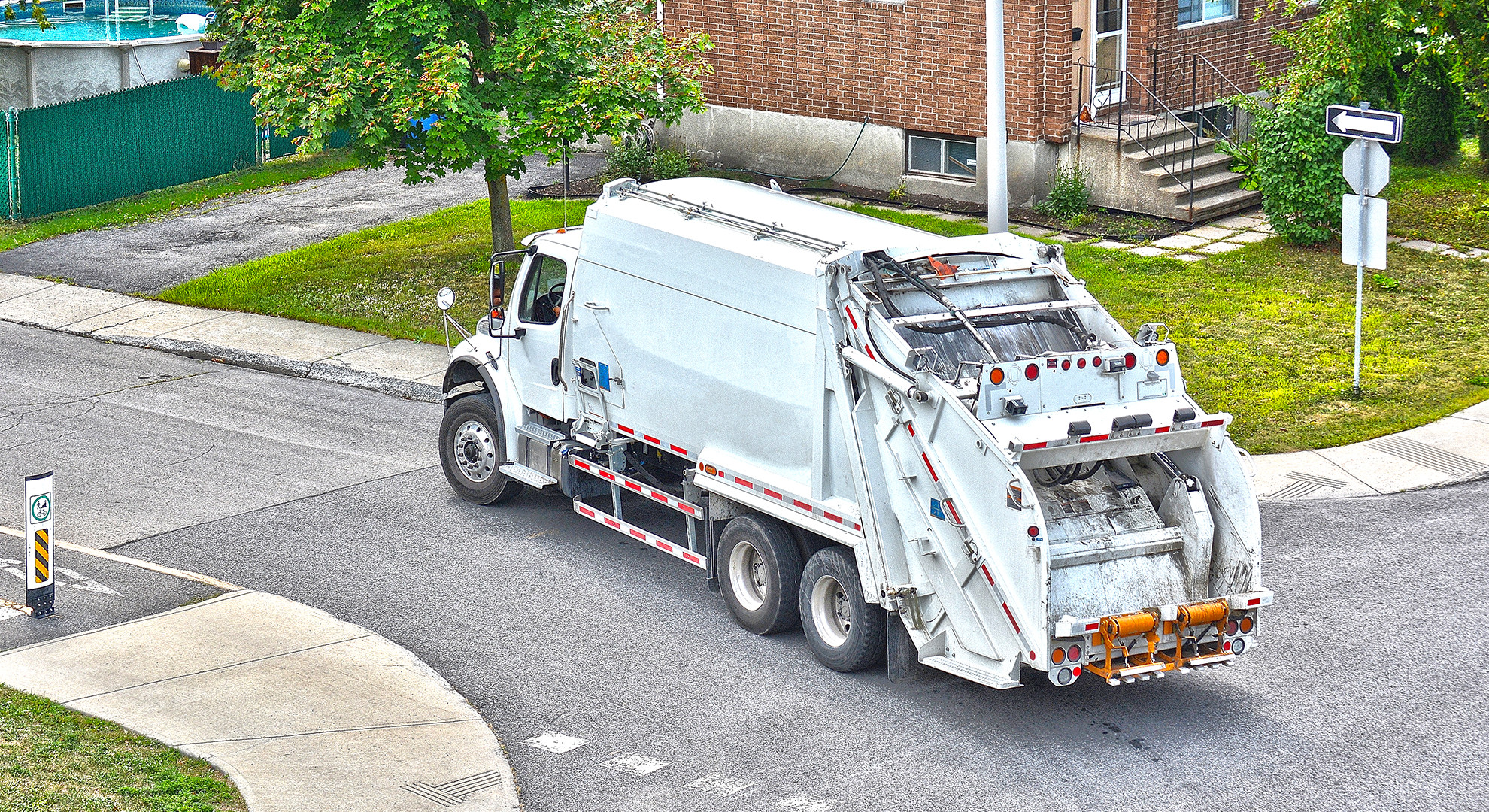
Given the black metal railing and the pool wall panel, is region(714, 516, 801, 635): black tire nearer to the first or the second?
the black metal railing

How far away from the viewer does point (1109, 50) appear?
22938 millimetres

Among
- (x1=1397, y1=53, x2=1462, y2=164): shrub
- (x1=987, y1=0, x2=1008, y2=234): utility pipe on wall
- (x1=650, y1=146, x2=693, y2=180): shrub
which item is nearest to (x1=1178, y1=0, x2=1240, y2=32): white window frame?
(x1=1397, y1=53, x2=1462, y2=164): shrub

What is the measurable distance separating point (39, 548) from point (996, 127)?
8.79 metres

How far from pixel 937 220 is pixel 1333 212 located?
5163mm

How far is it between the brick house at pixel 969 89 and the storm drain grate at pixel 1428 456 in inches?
301

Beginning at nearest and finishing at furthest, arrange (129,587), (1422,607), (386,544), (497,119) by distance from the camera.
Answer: (1422,607), (129,587), (386,544), (497,119)

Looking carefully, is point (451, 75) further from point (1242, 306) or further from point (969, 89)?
point (1242, 306)

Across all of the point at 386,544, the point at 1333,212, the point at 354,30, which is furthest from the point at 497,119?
the point at 1333,212

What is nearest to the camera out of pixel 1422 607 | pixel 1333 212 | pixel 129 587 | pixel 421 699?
pixel 421 699

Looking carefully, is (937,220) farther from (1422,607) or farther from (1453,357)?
(1422,607)

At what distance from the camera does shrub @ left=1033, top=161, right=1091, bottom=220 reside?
71.1 ft

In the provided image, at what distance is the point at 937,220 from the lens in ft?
71.8

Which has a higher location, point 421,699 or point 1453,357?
point 1453,357

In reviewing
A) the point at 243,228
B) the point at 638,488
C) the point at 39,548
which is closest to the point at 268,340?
the point at 243,228
